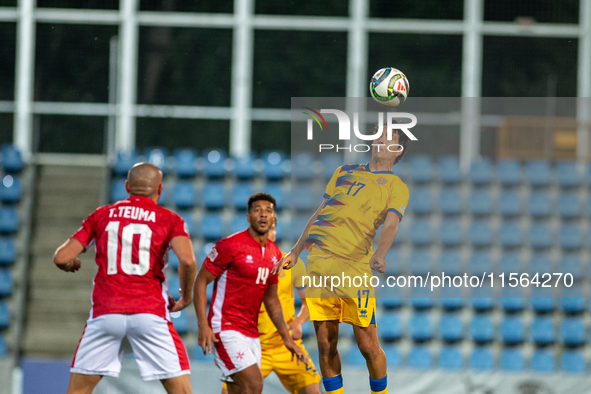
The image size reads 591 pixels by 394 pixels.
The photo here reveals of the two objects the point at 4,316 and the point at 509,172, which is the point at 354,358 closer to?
the point at 509,172

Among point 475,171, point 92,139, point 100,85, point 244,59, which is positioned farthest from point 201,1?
point 475,171

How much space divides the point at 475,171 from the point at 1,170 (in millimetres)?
6651

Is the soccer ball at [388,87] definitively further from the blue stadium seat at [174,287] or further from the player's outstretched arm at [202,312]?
the blue stadium seat at [174,287]

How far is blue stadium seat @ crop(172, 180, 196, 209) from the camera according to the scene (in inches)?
380

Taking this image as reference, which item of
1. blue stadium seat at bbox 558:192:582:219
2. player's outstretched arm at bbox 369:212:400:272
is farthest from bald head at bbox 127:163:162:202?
blue stadium seat at bbox 558:192:582:219

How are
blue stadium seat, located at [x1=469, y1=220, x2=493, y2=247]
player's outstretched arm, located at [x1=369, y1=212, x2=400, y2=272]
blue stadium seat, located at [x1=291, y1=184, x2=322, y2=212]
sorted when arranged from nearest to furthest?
player's outstretched arm, located at [x1=369, y1=212, x2=400, y2=272] < blue stadium seat, located at [x1=291, y1=184, x2=322, y2=212] < blue stadium seat, located at [x1=469, y1=220, x2=493, y2=247]

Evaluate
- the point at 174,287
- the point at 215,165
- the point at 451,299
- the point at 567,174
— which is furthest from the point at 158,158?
the point at 567,174

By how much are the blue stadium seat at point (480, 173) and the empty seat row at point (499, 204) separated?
128mm

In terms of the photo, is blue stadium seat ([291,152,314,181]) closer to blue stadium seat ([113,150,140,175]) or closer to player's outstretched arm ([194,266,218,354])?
blue stadium seat ([113,150,140,175])

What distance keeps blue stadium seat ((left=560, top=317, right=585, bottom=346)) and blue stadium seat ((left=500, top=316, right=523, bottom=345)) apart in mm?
550

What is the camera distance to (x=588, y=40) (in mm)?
10734

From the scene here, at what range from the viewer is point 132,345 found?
477 cm

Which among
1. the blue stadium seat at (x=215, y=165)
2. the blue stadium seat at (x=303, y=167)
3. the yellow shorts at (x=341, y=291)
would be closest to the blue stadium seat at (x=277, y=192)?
the blue stadium seat at (x=303, y=167)

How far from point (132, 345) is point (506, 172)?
6.29m
